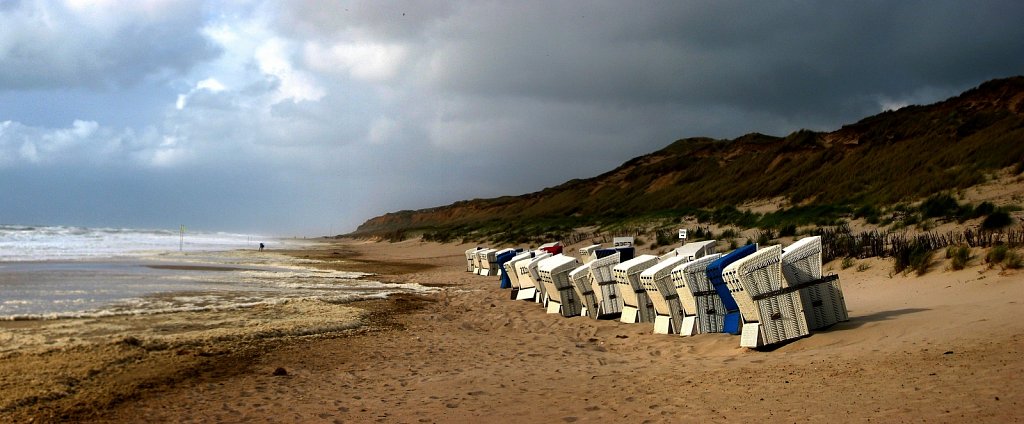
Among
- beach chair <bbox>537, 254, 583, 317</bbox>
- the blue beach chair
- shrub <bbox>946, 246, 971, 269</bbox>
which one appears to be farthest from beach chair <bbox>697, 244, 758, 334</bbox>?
shrub <bbox>946, 246, 971, 269</bbox>

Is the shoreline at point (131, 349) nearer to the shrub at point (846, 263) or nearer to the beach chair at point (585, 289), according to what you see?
the beach chair at point (585, 289)

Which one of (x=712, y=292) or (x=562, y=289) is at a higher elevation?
(x=712, y=292)

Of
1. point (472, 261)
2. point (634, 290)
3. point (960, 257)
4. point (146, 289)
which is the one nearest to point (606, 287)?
point (634, 290)

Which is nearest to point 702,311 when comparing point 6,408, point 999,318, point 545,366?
point 545,366

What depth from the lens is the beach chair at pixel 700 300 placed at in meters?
9.41

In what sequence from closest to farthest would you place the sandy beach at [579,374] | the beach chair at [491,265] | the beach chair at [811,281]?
the sandy beach at [579,374]
the beach chair at [811,281]
the beach chair at [491,265]

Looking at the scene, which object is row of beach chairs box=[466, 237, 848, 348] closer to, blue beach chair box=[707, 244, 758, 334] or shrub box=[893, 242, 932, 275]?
blue beach chair box=[707, 244, 758, 334]

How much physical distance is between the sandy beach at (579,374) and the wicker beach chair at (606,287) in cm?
75

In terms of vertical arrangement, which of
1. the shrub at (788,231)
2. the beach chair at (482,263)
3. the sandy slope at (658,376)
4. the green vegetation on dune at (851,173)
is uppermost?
the green vegetation on dune at (851,173)

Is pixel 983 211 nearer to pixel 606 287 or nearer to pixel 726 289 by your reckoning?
pixel 606 287

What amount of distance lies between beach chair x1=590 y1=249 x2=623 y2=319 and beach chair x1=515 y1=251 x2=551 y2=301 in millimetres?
2882

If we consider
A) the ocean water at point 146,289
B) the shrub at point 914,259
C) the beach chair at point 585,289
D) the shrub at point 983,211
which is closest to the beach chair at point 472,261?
the ocean water at point 146,289

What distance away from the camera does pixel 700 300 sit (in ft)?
31.1

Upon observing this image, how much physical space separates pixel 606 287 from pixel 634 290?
1032 mm
